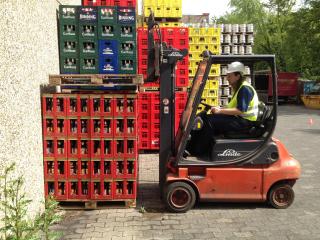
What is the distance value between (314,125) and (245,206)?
12.8 meters

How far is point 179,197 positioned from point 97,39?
3246 millimetres

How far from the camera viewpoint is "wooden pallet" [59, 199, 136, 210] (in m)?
6.28

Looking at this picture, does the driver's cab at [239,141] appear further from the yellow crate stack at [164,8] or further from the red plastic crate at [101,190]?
the yellow crate stack at [164,8]

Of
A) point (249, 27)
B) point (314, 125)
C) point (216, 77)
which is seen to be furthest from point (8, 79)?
point (314, 125)

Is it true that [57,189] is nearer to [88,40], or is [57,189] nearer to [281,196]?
[88,40]

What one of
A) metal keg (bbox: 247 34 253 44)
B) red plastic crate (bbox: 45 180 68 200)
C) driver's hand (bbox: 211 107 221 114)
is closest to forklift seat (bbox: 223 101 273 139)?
driver's hand (bbox: 211 107 221 114)

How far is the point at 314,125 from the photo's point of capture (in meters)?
17.9

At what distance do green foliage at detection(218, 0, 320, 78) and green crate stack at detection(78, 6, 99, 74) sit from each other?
24.2 m

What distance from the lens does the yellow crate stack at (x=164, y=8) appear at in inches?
491

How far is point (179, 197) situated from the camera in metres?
6.19

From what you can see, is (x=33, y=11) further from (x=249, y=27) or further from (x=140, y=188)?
(x=249, y=27)

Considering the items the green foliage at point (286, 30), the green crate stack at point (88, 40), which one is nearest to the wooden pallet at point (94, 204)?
the green crate stack at point (88, 40)

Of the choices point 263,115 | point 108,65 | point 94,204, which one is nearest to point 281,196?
point 263,115

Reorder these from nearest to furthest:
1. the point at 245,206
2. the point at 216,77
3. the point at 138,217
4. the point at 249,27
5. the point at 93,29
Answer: the point at 138,217 → the point at 245,206 → the point at 93,29 → the point at 216,77 → the point at 249,27
